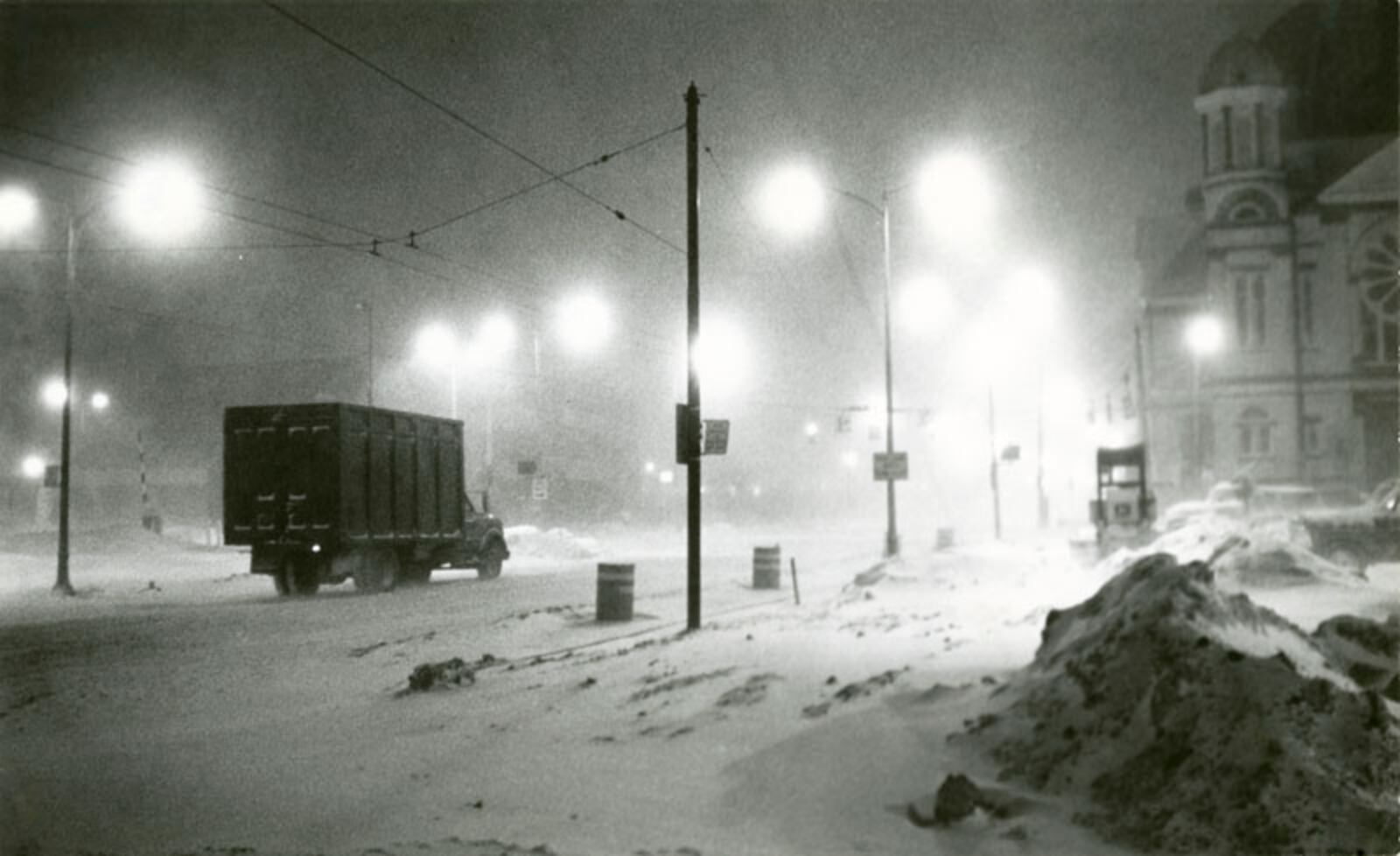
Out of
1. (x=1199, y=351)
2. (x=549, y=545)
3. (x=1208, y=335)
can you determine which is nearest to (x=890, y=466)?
(x=549, y=545)

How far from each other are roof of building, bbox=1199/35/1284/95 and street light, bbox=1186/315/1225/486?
34.9 feet

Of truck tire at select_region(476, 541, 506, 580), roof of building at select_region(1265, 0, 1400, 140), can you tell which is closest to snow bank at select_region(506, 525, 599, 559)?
truck tire at select_region(476, 541, 506, 580)

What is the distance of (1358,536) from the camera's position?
2372 cm

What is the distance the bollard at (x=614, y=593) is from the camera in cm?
1895

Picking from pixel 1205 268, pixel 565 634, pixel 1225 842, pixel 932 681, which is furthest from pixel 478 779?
A: pixel 1205 268

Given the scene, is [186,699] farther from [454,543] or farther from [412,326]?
[412,326]

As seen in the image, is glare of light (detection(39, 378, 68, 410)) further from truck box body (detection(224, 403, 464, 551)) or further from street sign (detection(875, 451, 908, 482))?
street sign (detection(875, 451, 908, 482))

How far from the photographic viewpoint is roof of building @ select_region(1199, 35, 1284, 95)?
53.2m

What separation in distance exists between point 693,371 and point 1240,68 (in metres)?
46.6

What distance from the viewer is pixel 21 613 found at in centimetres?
2209

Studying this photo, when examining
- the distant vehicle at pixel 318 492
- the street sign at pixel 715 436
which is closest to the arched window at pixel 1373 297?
the street sign at pixel 715 436

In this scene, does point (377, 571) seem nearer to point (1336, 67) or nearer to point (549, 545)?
point (549, 545)

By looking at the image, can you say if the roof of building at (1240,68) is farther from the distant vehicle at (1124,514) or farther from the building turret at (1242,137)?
the distant vehicle at (1124,514)

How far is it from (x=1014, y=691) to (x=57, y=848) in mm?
6253
